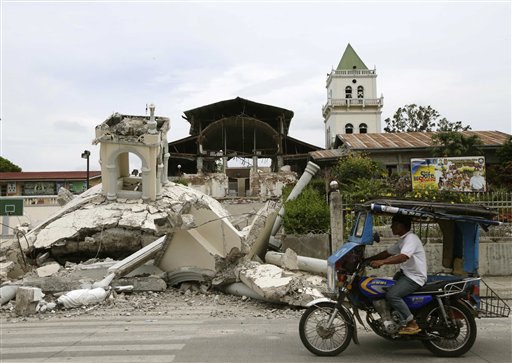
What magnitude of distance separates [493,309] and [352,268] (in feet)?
7.21

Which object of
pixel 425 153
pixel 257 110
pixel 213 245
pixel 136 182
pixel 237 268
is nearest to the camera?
pixel 237 268

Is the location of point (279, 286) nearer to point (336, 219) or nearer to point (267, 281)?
point (267, 281)

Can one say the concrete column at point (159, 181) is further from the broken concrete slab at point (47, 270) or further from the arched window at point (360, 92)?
the arched window at point (360, 92)

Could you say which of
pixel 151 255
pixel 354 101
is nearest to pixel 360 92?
pixel 354 101

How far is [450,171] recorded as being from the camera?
19266 millimetres

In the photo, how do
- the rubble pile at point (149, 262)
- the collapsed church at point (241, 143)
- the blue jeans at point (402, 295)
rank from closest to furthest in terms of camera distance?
1. the blue jeans at point (402, 295)
2. the rubble pile at point (149, 262)
3. the collapsed church at point (241, 143)

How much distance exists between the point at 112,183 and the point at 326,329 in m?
8.59

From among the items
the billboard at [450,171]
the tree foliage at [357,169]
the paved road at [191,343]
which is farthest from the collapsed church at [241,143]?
the paved road at [191,343]

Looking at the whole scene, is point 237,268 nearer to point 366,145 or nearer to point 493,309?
point 493,309

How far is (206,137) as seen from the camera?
44844 mm

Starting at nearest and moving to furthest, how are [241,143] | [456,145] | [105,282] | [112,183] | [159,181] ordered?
[105,282] < [112,183] < [159,181] < [456,145] < [241,143]

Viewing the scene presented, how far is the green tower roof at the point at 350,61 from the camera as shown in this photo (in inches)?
2307

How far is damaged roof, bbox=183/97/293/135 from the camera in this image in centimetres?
4347

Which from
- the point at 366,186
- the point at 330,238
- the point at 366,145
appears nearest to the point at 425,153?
the point at 366,145
